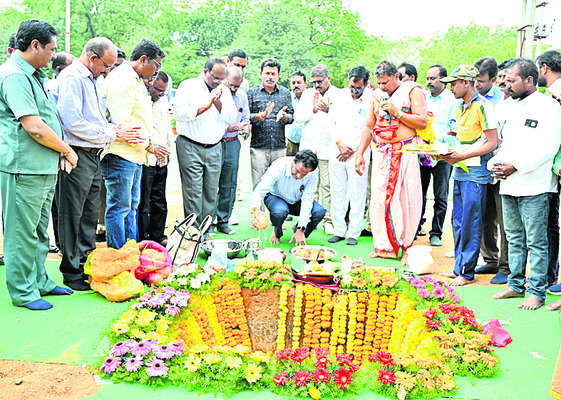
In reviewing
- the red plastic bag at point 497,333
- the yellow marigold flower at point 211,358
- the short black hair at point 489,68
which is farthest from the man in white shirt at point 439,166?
Answer: the yellow marigold flower at point 211,358

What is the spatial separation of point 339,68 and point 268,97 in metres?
35.6

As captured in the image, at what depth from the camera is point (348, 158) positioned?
697cm

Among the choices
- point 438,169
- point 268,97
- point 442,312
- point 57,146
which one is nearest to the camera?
point 442,312

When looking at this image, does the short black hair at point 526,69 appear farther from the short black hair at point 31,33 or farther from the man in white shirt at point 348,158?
the short black hair at point 31,33

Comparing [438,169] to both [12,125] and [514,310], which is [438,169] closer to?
[514,310]

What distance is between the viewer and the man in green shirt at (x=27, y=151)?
13.6 feet

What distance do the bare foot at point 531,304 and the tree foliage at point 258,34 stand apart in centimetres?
3305

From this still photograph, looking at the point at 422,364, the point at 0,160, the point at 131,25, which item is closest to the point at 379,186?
the point at 422,364

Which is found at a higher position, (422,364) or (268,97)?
(268,97)

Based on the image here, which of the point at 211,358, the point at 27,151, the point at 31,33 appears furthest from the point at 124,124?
the point at 211,358

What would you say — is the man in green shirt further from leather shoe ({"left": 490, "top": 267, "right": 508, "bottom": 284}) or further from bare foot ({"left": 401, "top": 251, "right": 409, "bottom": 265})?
leather shoe ({"left": 490, "top": 267, "right": 508, "bottom": 284})

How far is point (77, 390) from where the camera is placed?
3.17 meters

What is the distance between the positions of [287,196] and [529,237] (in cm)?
297

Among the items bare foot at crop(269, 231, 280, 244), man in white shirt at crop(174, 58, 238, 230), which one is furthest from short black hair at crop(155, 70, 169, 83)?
bare foot at crop(269, 231, 280, 244)
